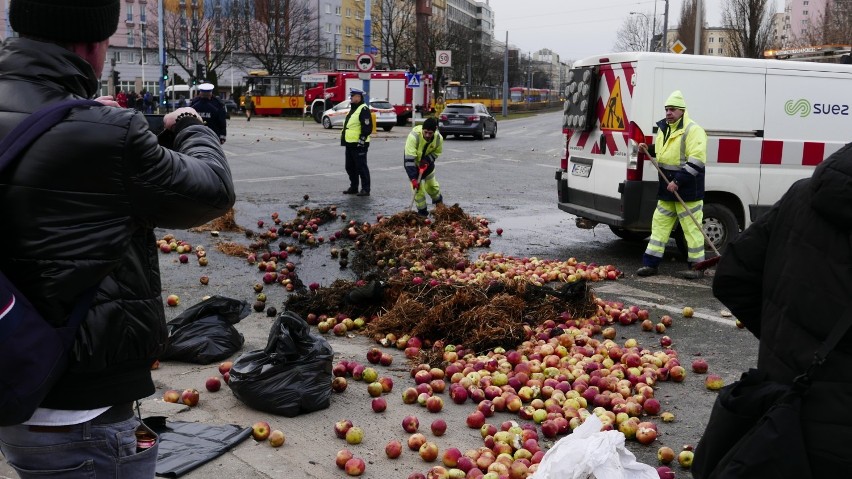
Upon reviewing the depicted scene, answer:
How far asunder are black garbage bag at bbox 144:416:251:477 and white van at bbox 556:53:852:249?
21.7 feet

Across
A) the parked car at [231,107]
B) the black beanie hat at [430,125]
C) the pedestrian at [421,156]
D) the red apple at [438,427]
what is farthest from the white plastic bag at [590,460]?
the parked car at [231,107]

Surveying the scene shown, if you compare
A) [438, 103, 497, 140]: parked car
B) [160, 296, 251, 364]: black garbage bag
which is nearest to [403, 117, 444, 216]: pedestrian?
[160, 296, 251, 364]: black garbage bag

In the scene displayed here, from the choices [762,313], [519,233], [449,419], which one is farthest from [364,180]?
[762,313]

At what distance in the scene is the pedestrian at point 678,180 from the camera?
9523mm

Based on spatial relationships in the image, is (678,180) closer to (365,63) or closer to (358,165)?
(358,165)

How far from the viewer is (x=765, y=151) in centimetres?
1063

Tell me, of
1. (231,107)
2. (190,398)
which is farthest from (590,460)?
(231,107)

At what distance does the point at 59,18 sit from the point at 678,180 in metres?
8.26

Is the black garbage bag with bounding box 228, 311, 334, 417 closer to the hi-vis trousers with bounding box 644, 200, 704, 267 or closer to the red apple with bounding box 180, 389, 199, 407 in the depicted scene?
the red apple with bounding box 180, 389, 199, 407

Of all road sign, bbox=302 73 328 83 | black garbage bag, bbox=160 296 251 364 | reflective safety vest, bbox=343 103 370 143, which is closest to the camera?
black garbage bag, bbox=160 296 251 364

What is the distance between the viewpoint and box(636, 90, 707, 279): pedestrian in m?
9.52

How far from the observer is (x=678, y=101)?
9469mm

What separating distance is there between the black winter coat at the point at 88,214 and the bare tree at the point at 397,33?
8128 centimetres

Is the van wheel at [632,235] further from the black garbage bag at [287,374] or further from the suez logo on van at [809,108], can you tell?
the black garbage bag at [287,374]
